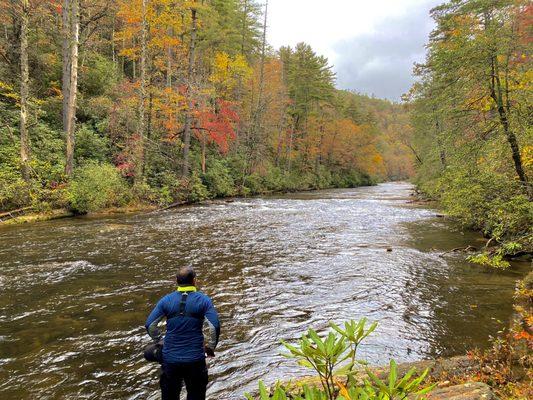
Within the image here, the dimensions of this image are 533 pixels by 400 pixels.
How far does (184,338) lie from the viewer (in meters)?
3.93

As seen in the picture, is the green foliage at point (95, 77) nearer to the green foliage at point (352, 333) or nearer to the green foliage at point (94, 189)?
the green foliage at point (94, 189)

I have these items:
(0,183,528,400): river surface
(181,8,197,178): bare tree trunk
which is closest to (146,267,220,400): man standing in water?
(0,183,528,400): river surface

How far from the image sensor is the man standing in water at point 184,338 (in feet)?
12.9

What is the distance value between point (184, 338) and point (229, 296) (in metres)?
4.23

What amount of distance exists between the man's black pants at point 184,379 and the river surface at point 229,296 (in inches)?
33.1

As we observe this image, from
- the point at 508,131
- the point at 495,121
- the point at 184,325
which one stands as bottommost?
the point at 184,325

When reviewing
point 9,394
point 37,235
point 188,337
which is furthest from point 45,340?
point 37,235

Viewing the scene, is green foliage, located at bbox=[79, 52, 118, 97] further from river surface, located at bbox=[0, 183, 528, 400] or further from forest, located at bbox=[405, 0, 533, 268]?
forest, located at bbox=[405, 0, 533, 268]

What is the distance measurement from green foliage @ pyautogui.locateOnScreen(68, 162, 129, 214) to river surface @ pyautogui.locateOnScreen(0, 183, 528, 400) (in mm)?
2450

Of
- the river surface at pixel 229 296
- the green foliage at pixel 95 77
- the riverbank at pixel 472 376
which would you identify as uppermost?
the green foliage at pixel 95 77

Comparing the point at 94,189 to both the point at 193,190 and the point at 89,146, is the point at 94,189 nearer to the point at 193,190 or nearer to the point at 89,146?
the point at 89,146

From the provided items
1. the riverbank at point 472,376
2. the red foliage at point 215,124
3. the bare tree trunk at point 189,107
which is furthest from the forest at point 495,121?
the red foliage at point 215,124

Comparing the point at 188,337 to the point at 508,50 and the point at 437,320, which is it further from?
the point at 508,50

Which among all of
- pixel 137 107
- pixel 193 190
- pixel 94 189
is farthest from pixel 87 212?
pixel 137 107
